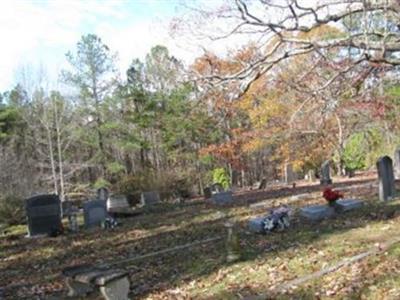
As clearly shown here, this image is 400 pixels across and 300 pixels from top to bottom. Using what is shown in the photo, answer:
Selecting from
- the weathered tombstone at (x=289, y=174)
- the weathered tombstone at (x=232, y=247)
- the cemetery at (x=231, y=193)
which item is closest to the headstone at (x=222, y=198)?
the cemetery at (x=231, y=193)

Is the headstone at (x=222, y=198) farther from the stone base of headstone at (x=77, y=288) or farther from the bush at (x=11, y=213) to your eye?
the stone base of headstone at (x=77, y=288)

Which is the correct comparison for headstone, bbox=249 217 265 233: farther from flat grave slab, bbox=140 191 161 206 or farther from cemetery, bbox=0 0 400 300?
flat grave slab, bbox=140 191 161 206

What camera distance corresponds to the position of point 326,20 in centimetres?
939

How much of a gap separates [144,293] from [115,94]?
34.1 meters

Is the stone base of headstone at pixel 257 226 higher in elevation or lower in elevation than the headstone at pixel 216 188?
lower

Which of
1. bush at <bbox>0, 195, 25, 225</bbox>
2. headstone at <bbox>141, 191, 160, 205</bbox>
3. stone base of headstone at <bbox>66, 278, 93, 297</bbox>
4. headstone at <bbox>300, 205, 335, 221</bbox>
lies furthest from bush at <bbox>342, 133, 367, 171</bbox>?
stone base of headstone at <bbox>66, 278, 93, 297</bbox>

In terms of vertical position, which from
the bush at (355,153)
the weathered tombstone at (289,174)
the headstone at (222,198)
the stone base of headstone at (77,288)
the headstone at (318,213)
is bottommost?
the stone base of headstone at (77,288)

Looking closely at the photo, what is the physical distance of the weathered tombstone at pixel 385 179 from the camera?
1327 cm

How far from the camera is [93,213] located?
17.2m

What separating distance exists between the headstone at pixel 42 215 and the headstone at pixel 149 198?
7665 mm

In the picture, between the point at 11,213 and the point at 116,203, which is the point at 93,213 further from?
the point at 11,213

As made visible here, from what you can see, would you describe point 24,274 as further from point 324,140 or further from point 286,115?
point 324,140

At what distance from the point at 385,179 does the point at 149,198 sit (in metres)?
13.1

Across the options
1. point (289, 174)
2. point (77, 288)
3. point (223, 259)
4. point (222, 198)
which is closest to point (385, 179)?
point (223, 259)
